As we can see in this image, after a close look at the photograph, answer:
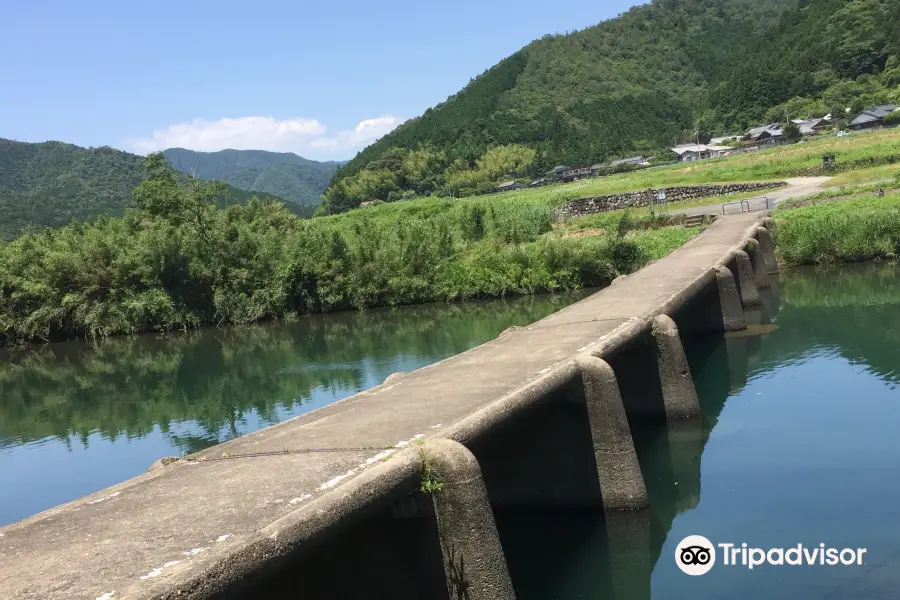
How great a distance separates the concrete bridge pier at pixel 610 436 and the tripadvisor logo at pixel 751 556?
824 mm

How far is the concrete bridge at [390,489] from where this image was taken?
4.82m

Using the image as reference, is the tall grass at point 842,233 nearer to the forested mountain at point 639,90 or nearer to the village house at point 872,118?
the village house at point 872,118

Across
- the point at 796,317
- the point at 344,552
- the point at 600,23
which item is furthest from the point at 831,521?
the point at 600,23

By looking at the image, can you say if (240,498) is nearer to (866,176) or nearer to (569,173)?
(866,176)

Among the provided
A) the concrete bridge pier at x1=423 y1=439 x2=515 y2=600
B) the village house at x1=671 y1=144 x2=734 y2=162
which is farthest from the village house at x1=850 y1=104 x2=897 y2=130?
the concrete bridge pier at x1=423 y1=439 x2=515 y2=600

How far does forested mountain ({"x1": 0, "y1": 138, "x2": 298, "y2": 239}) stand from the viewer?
11494 centimetres

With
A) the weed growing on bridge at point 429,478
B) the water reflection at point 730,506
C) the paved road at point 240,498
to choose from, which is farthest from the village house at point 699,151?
the weed growing on bridge at point 429,478

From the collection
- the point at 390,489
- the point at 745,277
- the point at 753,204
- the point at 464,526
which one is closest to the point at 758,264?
the point at 745,277

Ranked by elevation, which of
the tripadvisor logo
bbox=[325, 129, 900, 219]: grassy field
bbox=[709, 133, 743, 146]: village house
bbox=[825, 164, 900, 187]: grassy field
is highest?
bbox=[709, 133, 743, 146]: village house

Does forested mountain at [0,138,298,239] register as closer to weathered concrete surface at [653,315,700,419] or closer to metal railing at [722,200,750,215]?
metal railing at [722,200,750,215]

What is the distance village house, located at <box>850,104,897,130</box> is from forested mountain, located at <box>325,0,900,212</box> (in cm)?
1174

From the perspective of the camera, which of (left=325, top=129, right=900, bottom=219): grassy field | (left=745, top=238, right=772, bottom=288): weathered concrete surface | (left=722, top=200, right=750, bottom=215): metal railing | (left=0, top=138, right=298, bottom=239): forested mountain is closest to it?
(left=745, top=238, right=772, bottom=288): weathered concrete surface

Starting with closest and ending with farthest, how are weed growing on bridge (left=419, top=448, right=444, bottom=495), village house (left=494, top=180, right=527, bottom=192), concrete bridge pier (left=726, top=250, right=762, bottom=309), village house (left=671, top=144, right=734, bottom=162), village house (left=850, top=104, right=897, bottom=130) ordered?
1. weed growing on bridge (left=419, top=448, right=444, bottom=495)
2. concrete bridge pier (left=726, top=250, right=762, bottom=309)
3. village house (left=850, top=104, right=897, bottom=130)
4. village house (left=671, top=144, right=734, bottom=162)
5. village house (left=494, top=180, right=527, bottom=192)

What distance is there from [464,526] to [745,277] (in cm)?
1687
